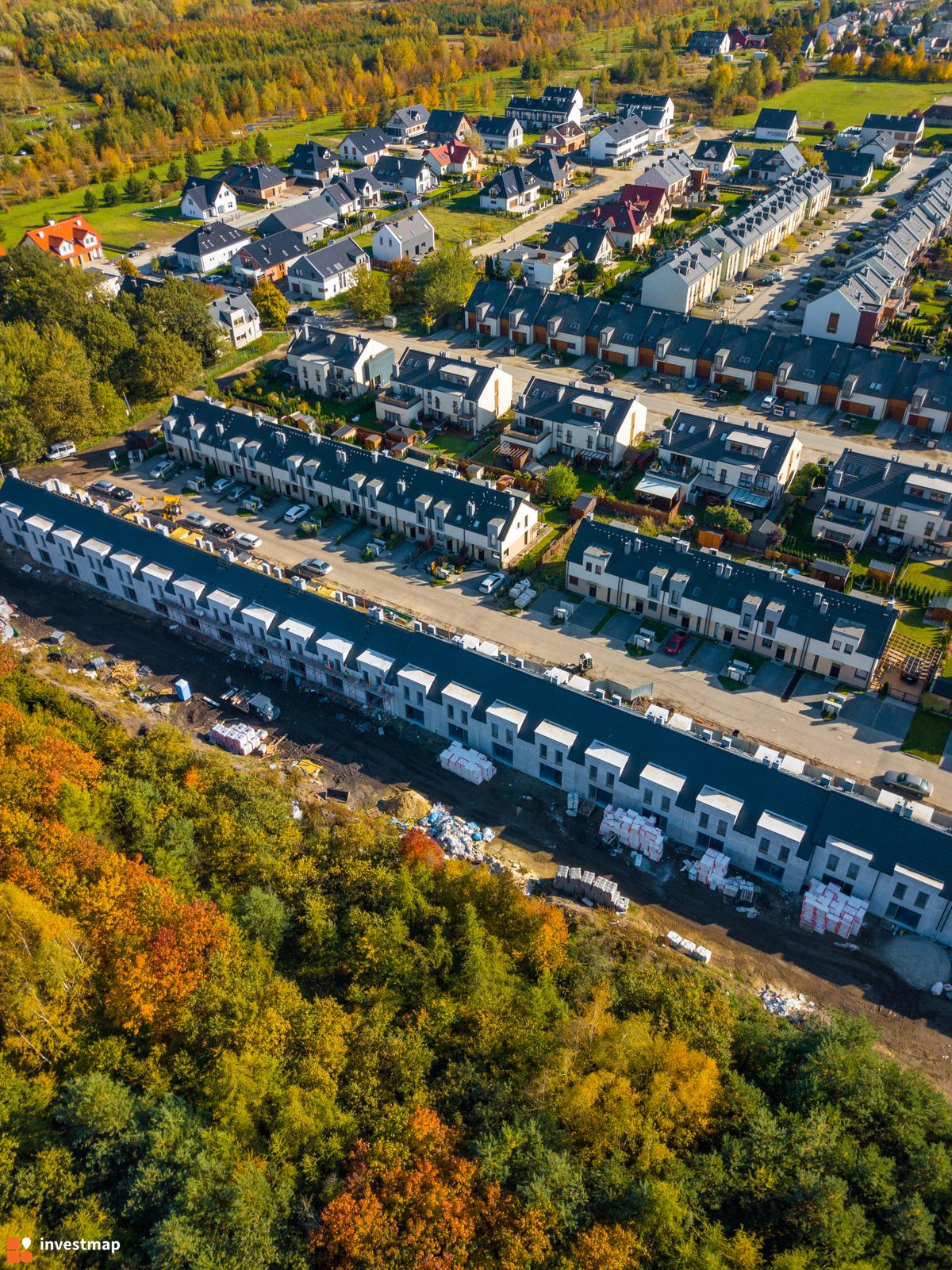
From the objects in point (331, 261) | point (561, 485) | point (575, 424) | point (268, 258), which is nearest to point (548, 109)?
point (331, 261)

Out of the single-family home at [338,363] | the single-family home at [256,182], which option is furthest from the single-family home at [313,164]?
the single-family home at [338,363]

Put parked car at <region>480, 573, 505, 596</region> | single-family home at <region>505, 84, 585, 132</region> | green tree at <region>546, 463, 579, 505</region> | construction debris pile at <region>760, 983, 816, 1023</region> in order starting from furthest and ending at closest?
single-family home at <region>505, 84, 585, 132</region>
green tree at <region>546, 463, 579, 505</region>
parked car at <region>480, 573, 505, 596</region>
construction debris pile at <region>760, 983, 816, 1023</region>

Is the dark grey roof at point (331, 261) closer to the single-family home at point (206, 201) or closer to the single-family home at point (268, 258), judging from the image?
the single-family home at point (268, 258)

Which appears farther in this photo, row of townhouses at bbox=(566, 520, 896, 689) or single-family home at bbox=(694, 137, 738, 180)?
single-family home at bbox=(694, 137, 738, 180)

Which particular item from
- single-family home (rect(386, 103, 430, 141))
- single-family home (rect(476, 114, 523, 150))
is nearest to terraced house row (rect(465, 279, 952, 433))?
single-family home (rect(476, 114, 523, 150))

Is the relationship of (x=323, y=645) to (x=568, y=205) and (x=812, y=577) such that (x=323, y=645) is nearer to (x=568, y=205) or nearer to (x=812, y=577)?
(x=812, y=577)

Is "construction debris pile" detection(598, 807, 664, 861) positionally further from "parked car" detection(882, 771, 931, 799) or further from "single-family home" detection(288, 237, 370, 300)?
"single-family home" detection(288, 237, 370, 300)
